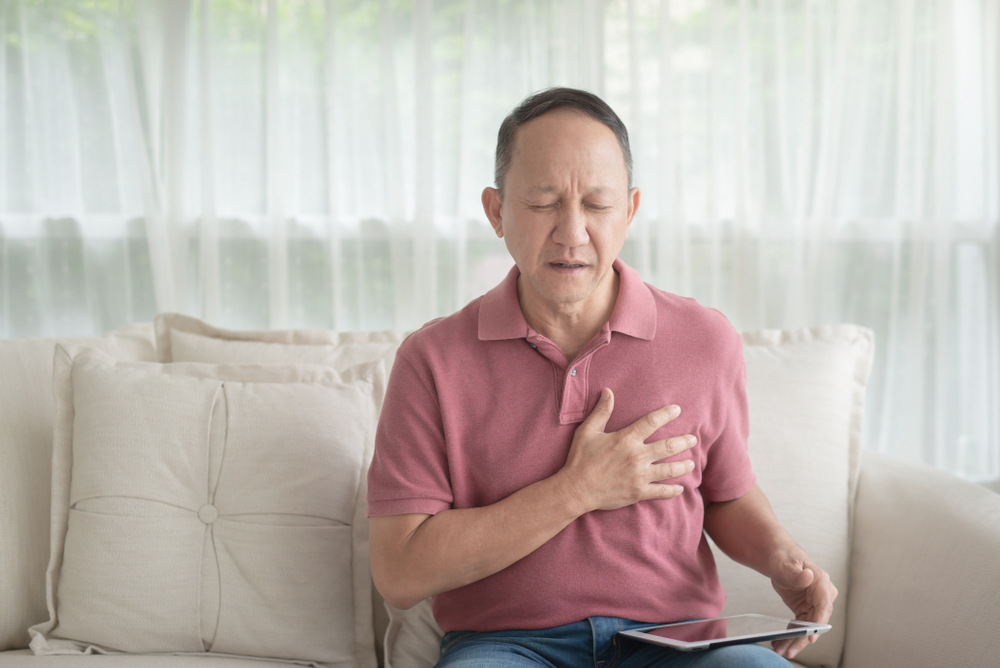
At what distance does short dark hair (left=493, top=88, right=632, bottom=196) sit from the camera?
1.11 metres

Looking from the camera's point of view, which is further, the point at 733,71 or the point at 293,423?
the point at 733,71

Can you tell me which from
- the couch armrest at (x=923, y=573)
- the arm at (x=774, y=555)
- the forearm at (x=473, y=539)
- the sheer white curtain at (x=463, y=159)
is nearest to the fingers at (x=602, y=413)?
the forearm at (x=473, y=539)

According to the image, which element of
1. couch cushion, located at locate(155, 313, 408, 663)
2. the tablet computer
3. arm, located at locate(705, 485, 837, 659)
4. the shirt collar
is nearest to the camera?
the tablet computer

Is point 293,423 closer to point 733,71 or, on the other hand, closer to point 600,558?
point 600,558

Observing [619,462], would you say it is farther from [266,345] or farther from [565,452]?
[266,345]

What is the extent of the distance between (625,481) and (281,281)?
1.42 meters

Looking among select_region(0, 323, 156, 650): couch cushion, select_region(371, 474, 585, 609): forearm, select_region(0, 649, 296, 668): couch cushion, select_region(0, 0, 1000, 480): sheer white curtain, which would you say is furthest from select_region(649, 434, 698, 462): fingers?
select_region(0, 323, 156, 650): couch cushion

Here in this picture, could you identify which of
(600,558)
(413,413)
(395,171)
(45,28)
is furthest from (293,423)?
(45,28)

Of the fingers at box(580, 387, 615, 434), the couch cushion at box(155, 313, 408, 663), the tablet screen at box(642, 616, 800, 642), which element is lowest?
the tablet screen at box(642, 616, 800, 642)

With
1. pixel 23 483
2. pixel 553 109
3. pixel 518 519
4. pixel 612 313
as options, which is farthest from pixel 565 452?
pixel 23 483

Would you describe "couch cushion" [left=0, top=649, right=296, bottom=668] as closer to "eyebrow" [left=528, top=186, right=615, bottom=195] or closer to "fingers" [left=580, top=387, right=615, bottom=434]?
"fingers" [left=580, top=387, right=615, bottom=434]

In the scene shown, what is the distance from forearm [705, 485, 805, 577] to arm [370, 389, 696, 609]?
0.19m

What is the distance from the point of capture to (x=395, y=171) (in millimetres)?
2113

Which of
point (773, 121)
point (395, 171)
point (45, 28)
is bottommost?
point (395, 171)
